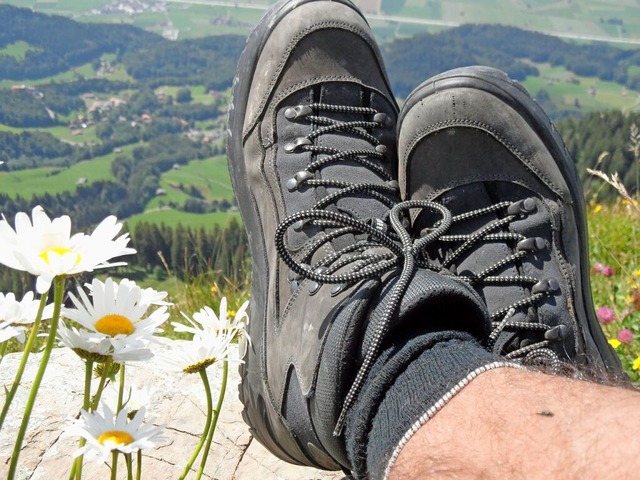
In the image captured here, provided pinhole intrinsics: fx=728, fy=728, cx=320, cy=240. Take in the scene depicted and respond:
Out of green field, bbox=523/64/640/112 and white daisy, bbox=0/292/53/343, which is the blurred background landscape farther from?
white daisy, bbox=0/292/53/343

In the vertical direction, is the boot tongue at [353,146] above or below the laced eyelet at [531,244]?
above

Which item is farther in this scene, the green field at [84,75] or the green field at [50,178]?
the green field at [84,75]

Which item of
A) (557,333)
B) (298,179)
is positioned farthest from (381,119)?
(557,333)

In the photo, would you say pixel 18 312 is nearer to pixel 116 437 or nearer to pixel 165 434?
pixel 116 437

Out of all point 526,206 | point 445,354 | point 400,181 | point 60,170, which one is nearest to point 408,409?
point 445,354

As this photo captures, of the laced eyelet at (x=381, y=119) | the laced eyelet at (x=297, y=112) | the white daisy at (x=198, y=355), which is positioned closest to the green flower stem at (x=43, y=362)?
the white daisy at (x=198, y=355)

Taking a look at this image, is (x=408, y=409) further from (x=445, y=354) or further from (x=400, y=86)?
(x=400, y=86)

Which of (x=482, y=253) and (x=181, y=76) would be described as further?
(x=181, y=76)

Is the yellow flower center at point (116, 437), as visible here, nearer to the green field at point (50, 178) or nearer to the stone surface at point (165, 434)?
the stone surface at point (165, 434)
